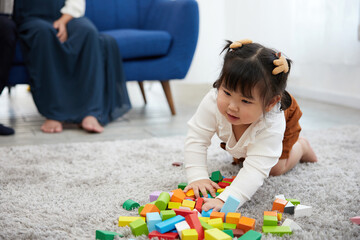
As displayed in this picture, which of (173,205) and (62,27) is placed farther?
(62,27)

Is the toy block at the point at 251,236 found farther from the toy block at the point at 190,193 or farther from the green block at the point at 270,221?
the toy block at the point at 190,193

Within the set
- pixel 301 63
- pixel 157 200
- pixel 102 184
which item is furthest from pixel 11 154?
pixel 301 63

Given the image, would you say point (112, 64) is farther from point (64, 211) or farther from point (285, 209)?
point (285, 209)

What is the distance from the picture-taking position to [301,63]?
2.66 meters

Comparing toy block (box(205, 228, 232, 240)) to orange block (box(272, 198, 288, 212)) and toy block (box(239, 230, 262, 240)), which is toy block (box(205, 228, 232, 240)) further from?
orange block (box(272, 198, 288, 212))

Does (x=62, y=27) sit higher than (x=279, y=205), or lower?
higher

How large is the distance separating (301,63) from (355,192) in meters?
1.79

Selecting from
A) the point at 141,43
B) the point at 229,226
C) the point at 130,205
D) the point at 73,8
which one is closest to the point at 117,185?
the point at 130,205

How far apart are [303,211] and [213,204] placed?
20 cm

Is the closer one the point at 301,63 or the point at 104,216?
the point at 104,216

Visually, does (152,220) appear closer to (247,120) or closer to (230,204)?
(230,204)

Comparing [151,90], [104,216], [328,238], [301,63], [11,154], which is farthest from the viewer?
[151,90]

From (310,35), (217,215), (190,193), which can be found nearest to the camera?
(217,215)

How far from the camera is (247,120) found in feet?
2.86
